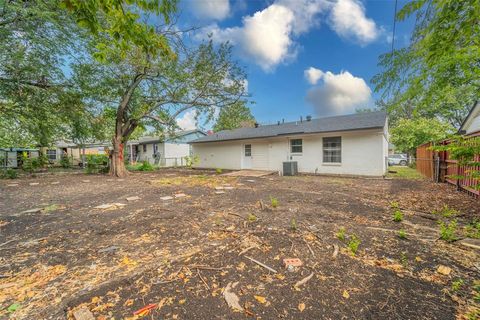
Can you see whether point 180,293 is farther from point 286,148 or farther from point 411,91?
point 286,148

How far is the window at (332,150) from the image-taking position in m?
11.4

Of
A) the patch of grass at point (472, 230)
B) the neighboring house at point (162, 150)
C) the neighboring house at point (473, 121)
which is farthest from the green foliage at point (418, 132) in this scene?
the neighboring house at point (162, 150)

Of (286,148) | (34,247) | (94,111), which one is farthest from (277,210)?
(94,111)

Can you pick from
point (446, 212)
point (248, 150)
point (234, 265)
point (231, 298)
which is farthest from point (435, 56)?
point (248, 150)

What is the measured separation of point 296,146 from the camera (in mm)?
12828

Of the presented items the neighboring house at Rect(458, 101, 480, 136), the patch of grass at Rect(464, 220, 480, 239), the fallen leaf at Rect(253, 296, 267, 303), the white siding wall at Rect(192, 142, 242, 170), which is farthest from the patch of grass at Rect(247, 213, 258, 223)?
the neighboring house at Rect(458, 101, 480, 136)

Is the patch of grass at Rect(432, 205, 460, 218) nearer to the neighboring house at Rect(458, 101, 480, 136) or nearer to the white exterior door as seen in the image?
the neighboring house at Rect(458, 101, 480, 136)

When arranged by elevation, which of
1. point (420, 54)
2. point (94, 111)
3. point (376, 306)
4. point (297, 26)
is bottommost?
point (376, 306)

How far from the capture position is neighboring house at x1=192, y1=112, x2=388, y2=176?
10430mm

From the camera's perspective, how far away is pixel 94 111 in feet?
37.9

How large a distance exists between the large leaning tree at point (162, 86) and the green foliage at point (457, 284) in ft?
35.9

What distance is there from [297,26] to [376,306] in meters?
9.83

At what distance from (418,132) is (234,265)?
915 inches

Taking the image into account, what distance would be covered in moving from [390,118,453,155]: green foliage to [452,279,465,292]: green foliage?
20.3 m
